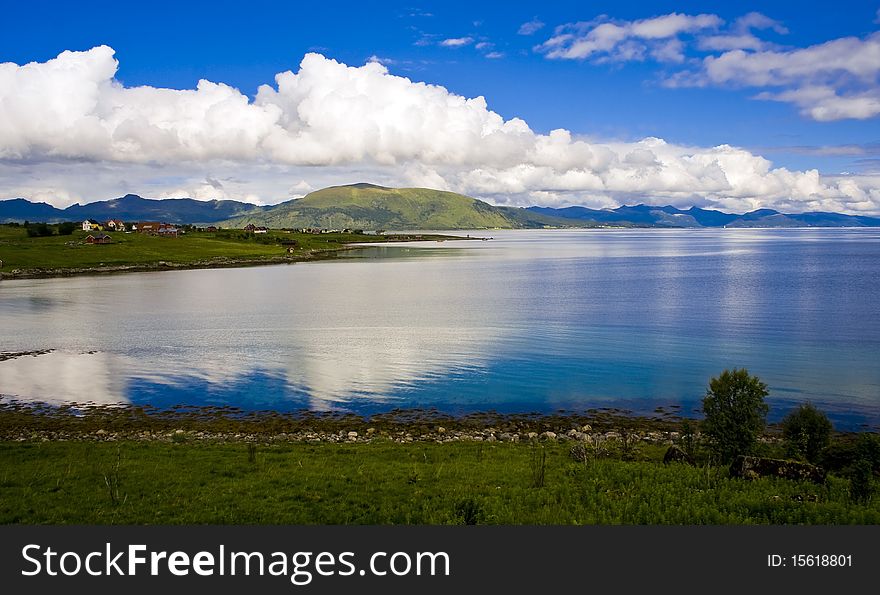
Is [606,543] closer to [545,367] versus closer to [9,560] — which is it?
[9,560]

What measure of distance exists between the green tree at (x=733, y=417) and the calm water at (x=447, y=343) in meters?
14.2

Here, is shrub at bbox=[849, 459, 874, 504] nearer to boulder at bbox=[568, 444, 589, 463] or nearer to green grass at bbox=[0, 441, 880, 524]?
green grass at bbox=[0, 441, 880, 524]

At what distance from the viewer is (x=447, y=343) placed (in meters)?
62.9

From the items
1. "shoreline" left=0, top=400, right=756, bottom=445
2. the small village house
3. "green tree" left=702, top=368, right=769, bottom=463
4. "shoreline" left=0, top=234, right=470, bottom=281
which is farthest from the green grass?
the small village house

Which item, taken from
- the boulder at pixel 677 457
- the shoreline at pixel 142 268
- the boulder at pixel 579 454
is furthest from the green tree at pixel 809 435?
the shoreline at pixel 142 268

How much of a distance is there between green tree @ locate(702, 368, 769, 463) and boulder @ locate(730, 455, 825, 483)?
9.79ft

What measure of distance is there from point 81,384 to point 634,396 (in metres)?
41.8

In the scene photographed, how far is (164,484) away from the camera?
2000 centimetres

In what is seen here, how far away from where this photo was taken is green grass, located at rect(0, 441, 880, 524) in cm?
1603

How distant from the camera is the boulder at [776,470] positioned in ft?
63.8

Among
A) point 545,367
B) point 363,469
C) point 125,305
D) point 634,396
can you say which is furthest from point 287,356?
point 125,305

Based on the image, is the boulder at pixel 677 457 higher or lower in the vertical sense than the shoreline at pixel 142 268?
lower

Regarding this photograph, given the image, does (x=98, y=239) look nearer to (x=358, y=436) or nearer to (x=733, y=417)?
(x=358, y=436)

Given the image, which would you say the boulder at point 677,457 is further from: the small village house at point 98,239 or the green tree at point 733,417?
the small village house at point 98,239
